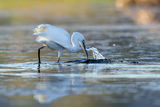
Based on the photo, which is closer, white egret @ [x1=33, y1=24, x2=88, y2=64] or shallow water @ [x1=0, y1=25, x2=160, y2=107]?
shallow water @ [x1=0, y1=25, x2=160, y2=107]

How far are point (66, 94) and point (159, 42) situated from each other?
1166 centimetres

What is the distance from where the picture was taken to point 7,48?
19031 millimetres

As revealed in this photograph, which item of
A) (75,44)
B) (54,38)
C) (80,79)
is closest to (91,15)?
(75,44)

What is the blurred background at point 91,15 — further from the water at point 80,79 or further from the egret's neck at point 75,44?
the egret's neck at point 75,44

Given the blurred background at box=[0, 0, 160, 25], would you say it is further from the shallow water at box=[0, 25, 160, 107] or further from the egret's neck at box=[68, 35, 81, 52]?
the egret's neck at box=[68, 35, 81, 52]

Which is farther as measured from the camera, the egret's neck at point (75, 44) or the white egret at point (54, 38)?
the egret's neck at point (75, 44)

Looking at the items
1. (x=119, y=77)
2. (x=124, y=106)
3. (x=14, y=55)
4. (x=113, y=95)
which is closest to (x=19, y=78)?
(x=119, y=77)

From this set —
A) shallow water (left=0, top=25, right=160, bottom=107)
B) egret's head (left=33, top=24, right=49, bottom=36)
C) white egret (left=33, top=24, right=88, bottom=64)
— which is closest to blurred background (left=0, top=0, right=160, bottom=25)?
shallow water (left=0, top=25, right=160, bottom=107)

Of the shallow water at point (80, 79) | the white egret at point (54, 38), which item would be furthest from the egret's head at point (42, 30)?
the shallow water at point (80, 79)

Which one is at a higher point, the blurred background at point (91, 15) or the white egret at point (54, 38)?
the blurred background at point (91, 15)

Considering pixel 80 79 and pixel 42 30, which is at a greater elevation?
pixel 42 30

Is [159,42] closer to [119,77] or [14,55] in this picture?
[14,55]

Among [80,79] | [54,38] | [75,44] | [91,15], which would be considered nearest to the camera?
[80,79]

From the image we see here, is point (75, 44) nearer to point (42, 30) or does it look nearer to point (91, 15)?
point (42, 30)
